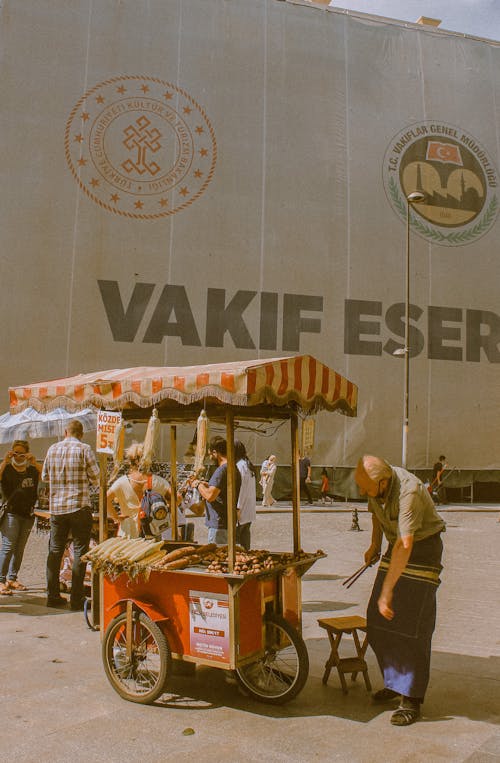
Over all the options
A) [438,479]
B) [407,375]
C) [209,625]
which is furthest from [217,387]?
[438,479]

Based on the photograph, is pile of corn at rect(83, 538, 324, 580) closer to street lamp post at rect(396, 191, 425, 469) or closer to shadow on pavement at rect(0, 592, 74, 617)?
shadow on pavement at rect(0, 592, 74, 617)

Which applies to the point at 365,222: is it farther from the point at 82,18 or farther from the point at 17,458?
the point at 17,458

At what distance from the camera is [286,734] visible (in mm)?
4195

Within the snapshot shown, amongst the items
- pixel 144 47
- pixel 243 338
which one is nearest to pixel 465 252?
pixel 243 338

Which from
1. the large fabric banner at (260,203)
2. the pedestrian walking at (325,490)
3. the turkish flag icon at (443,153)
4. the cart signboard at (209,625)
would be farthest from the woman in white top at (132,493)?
the turkish flag icon at (443,153)

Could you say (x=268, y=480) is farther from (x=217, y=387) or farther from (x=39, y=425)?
(x=217, y=387)

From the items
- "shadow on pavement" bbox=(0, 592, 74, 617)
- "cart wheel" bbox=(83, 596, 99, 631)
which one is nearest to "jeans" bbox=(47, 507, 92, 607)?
"shadow on pavement" bbox=(0, 592, 74, 617)

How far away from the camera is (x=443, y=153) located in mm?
24688

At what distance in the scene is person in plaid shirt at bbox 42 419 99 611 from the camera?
23.9 feet

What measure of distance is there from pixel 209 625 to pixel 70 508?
3041 mm

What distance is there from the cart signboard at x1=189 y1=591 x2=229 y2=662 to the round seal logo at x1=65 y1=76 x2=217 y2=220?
1825 cm

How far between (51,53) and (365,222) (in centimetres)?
1095

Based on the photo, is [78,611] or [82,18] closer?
[78,611]

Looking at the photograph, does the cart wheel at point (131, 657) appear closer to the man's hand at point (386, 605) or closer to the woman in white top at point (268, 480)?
the man's hand at point (386, 605)
